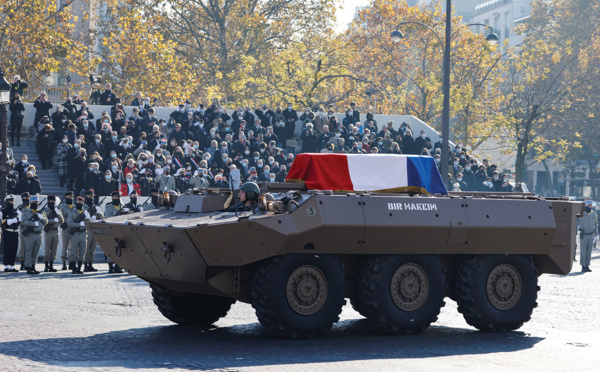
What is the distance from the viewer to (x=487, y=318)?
46.8 feet

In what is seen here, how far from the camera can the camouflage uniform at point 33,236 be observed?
2370 cm

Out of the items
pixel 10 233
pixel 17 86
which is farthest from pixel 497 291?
pixel 17 86

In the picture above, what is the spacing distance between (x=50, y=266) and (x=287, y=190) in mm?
12396

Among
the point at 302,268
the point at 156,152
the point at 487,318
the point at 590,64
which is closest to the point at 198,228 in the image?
the point at 302,268

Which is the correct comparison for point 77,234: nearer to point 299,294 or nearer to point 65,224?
point 65,224

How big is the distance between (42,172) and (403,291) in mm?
21198

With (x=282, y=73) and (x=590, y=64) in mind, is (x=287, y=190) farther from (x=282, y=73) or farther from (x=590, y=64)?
(x=590, y=64)

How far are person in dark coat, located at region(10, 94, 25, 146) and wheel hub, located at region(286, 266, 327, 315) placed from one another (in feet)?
73.5

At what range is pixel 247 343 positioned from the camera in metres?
12.5

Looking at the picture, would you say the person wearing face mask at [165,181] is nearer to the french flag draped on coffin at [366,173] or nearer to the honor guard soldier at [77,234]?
the honor guard soldier at [77,234]

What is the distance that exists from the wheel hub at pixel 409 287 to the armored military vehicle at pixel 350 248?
0.05 feet

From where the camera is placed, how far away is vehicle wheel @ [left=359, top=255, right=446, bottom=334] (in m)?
13.4

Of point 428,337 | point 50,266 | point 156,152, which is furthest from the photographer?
point 156,152

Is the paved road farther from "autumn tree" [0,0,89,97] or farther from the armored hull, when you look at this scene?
"autumn tree" [0,0,89,97]
